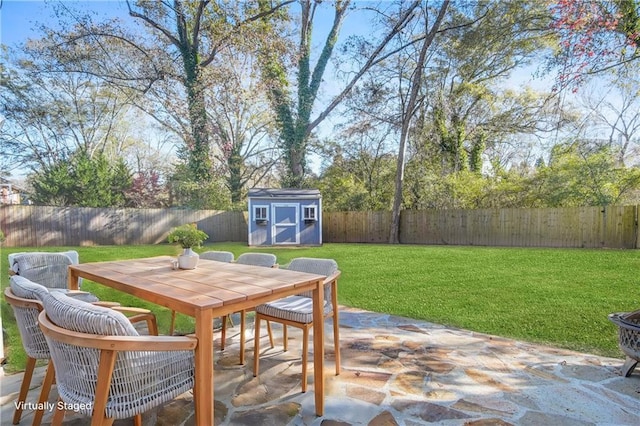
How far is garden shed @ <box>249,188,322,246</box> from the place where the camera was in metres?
11.3

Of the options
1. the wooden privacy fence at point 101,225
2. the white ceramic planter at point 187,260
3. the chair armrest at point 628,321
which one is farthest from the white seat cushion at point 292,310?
the wooden privacy fence at point 101,225

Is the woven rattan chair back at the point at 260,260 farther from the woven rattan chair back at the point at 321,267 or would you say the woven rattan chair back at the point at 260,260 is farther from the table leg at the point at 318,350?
the table leg at the point at 318,350

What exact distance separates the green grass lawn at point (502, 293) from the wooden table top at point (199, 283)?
413 mm

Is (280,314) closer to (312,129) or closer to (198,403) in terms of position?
(198,403)

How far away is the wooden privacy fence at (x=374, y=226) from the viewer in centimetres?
773

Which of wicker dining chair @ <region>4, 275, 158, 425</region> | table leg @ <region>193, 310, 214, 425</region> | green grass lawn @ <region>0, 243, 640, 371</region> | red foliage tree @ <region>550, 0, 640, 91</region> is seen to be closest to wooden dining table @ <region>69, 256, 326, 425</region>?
table leg @ <region>193, 310, 214, 425</region>

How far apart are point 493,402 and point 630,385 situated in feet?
3.21

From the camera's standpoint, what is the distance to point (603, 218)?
24.9 feet

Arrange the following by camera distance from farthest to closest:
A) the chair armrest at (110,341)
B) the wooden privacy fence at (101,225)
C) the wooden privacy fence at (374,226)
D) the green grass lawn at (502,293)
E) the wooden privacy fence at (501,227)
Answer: the wooden privacy fence at (101,225), the wooden privacy fence at (374,226), the wooden privacy fence at (501,227), the green grass lawn at (502,293), the chair armrest at (110,341)

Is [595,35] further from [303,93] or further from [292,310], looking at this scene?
[303,93]

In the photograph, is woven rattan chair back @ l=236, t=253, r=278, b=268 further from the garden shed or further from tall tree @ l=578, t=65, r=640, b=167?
tall tree @ l=578, t=65, r=640, b=167

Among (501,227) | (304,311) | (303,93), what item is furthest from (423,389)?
(303,93)

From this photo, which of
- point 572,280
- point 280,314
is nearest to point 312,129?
point 572,280

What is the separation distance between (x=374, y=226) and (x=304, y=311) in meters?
9.78
